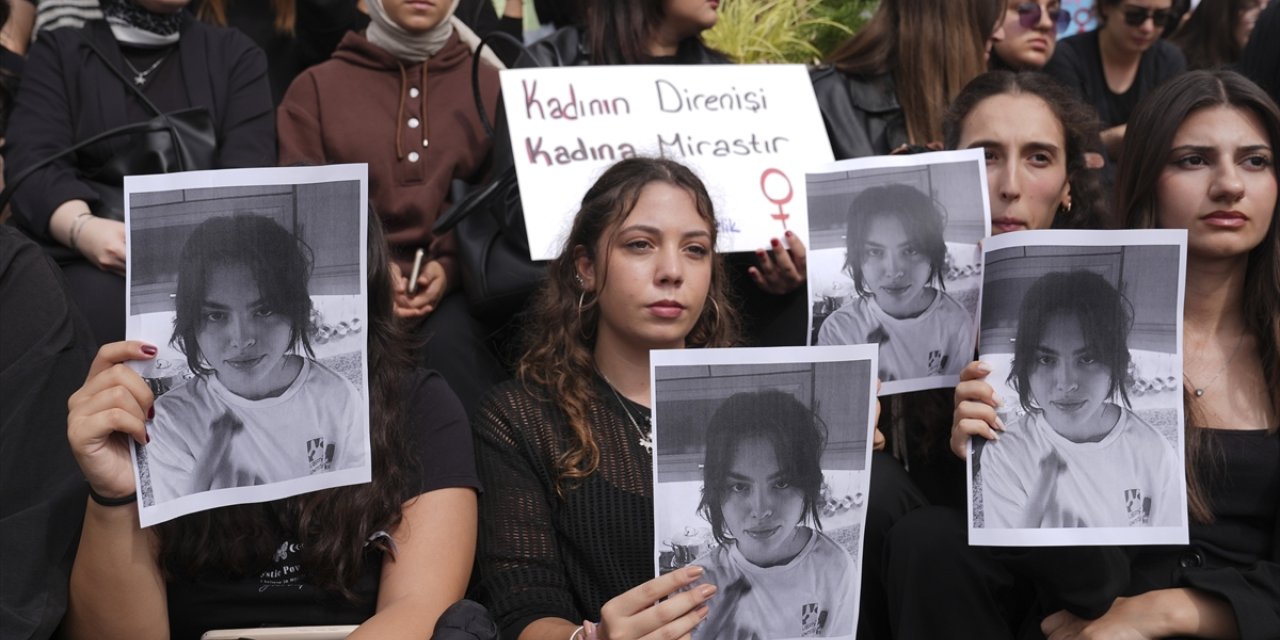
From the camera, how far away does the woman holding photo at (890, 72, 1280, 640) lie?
2.72m

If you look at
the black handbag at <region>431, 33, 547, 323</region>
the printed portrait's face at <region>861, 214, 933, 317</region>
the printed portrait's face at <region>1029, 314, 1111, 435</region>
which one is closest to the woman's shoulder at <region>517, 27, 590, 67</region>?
the black handbag at <region>431, 33, 547, 323</region>

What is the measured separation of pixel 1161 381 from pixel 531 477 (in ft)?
4.06

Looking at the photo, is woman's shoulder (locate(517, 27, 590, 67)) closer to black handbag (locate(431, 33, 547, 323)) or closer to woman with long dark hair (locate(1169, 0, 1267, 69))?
black handbag (locate(431, 33, 547, 323))

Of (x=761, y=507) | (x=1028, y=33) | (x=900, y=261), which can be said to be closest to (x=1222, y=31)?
(x=1028, y=33)

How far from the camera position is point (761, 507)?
8.02 feet

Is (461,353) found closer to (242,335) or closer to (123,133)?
(123,133)

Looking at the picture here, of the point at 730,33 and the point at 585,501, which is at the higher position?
the point at 730,33

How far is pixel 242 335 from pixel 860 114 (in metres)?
2.32

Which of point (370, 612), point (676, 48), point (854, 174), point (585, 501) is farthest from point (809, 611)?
point (676, 48)

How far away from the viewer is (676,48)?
4316mm

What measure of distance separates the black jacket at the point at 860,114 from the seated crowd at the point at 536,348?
1 centimetres

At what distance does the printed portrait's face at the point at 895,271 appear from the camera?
307cm

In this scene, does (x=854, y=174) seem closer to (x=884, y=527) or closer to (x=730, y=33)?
(x=884, y=527)

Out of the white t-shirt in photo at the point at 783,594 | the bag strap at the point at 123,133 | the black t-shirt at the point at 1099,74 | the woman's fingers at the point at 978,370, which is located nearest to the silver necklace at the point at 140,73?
the bag strap at the point at 123,133
